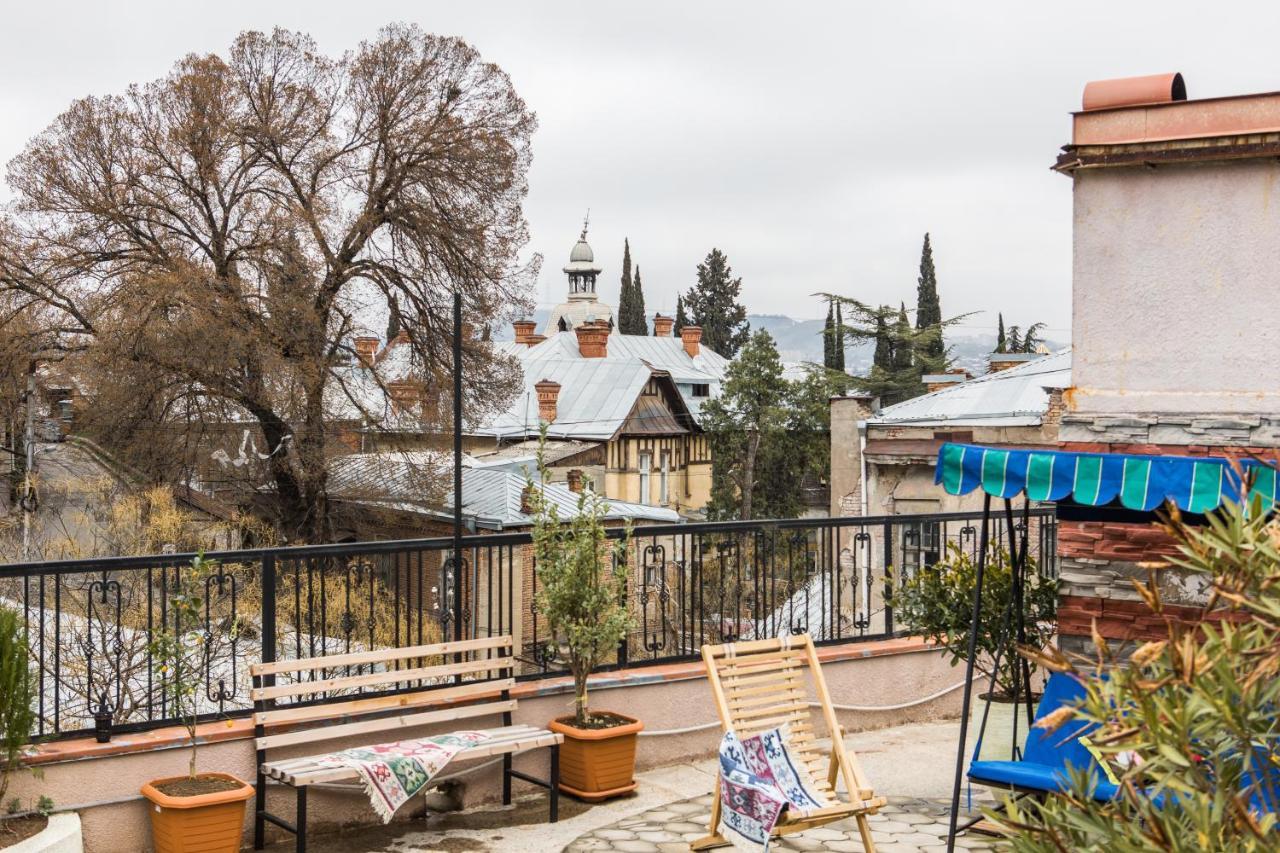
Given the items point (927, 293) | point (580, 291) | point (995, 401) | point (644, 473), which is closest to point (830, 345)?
point (927, 293)

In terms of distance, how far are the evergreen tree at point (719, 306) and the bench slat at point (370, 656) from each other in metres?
75.9

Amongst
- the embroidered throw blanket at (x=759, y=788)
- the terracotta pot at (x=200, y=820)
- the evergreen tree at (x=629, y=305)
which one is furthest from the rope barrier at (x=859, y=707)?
the evergreen tree at (x=629, y=305)

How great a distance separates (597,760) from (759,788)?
1656 millimetres

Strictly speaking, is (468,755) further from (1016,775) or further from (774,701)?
(1016,775)

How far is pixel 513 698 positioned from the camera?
7094 mm

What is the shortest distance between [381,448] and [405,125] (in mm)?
7597

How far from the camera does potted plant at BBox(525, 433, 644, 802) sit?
22.9ft

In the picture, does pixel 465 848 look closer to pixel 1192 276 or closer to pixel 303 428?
pixel 1192 276

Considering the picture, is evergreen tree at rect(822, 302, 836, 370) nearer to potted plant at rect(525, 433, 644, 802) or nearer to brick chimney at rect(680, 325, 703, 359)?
brick chimney at rect(680, 325, 703, 359)

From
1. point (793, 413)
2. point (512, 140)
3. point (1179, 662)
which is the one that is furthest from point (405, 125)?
point (1179, 662)

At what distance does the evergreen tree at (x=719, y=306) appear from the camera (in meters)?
82.9

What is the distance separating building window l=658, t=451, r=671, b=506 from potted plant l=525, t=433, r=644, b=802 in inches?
1886

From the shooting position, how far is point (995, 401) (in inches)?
1065

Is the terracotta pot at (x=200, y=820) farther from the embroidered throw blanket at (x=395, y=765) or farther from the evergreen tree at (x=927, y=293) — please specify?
the evergreen tree at (x=927, y=293)
